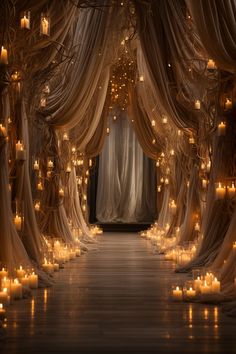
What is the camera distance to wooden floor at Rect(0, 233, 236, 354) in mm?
3744

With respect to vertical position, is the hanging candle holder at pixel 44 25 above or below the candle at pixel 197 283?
above

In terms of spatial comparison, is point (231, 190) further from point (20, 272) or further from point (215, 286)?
point (20, 272)

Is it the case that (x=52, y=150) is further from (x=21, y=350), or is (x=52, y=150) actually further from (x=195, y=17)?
(x=21, y=350)

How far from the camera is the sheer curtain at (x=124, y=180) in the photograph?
63.9 ft

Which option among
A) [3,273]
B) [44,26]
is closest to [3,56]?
[44,26]

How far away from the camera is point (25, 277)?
611cm

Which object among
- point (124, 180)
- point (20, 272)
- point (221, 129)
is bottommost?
point (20, 272)

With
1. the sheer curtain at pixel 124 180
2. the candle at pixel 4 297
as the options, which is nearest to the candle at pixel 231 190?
the candle at pixel 4 297

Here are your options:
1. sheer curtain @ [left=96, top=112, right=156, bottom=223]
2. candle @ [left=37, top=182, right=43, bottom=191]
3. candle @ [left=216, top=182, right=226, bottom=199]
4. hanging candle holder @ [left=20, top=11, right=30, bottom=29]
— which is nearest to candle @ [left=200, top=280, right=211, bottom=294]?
candle @ [left=216, top=182, right=226, bottom=199]

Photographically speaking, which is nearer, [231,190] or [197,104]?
[231,190]

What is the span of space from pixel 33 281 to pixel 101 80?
17.7ft

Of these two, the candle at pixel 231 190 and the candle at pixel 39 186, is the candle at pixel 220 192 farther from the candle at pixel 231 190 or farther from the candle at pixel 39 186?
the candle at pixel 39 186

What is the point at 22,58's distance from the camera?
6.34m

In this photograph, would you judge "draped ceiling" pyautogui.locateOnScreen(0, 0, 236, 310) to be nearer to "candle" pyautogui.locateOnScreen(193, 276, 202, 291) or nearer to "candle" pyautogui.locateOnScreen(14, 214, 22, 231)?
"candle" pyautogui.locateOnScreen(193, 276, 202, 291)
